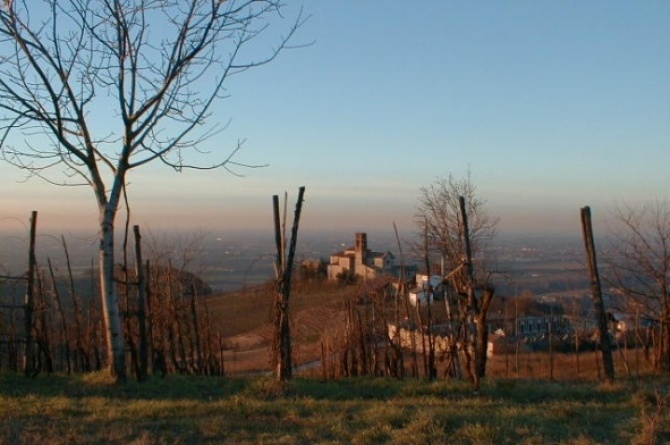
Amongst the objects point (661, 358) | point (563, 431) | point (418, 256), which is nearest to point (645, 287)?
point (661, 358)

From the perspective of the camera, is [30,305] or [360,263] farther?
[360,263]

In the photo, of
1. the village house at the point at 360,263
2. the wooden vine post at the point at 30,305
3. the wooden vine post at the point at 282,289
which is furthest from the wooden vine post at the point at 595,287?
the village house at the point at 360,263

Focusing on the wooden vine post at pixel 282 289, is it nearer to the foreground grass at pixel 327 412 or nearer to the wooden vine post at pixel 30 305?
the foreground grass at pixel 327 412

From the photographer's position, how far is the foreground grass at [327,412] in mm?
6070

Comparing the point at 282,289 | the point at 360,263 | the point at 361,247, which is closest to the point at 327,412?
the point at 282,289

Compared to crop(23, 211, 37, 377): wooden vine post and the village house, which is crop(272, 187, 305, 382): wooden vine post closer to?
crop(23, 211, 37, 377): wooden vine post

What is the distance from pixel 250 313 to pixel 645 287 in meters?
22.7

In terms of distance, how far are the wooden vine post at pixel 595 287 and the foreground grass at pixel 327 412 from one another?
0.37 metres

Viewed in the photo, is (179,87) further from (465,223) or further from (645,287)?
(645,287)

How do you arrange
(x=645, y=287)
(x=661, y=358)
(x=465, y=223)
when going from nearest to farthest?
(x=465, y=223) < (x=661, y=358) < (x=645, y=287)

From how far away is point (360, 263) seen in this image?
25.8m

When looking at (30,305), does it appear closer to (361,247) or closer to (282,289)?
(282,289)

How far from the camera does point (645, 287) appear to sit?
12.7 meters

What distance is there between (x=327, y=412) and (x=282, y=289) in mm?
2544
